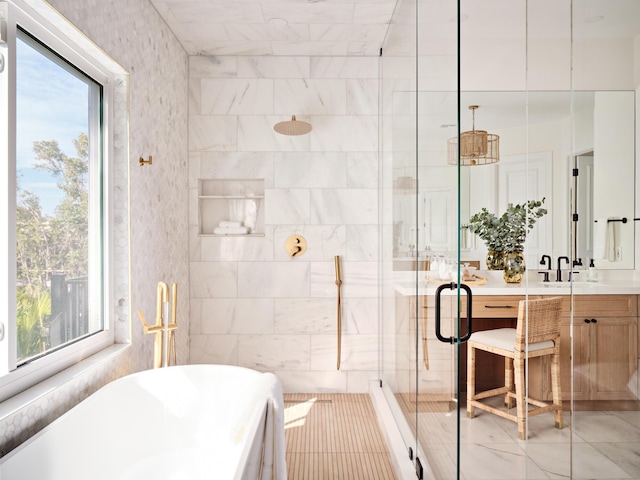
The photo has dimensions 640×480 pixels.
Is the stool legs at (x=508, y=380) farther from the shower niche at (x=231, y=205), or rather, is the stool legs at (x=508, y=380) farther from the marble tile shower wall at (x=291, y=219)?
the shower niche at (x=231, y=205)

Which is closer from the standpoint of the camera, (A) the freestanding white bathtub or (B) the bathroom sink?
(B) the bathroom sink

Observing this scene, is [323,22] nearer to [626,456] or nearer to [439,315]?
[439,315]

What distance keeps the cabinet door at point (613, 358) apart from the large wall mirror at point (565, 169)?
0.45 ft

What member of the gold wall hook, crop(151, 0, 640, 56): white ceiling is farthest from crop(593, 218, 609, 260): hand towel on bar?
the gold wall hook

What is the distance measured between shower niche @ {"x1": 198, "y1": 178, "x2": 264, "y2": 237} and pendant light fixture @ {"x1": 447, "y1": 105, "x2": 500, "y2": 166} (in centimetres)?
231

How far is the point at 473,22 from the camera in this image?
4.60 ft

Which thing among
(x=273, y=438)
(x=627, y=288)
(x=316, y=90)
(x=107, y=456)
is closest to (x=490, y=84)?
(x=627, y=288)

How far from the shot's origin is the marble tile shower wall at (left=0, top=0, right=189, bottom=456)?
1.91 meters

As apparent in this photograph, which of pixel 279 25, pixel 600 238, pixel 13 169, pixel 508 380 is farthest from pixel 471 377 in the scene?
pixel 279 25

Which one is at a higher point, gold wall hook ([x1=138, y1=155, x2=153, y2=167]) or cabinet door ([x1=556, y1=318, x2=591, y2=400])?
gold wall hook ([x1=138, y1=155, x2=153, y2=167])

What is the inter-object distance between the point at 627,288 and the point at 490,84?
645 millimetres

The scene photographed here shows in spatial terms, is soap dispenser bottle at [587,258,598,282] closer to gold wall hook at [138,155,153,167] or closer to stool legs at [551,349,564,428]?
stool legs at [551,349,564,428]

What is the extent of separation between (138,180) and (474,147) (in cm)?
196

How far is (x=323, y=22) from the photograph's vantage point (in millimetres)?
3035
